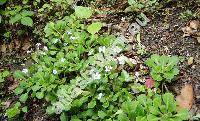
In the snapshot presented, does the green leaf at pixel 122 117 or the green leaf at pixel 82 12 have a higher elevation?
the green leaf at pixel 82 12

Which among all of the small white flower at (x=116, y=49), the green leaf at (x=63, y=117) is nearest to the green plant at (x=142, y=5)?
the small white flower at (x=116, y=49)

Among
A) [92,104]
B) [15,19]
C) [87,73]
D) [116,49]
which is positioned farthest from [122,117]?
[15,19]

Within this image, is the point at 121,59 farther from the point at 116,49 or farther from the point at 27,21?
the point at 27,21

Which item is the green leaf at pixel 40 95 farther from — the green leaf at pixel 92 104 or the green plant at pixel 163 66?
the green plant at pixel 163 66

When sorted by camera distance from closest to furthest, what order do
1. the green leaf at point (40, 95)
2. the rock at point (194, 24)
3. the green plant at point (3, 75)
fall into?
the green leaf at point (40, 95) < the rock at point (194, 24) < the green plant at point (3, 75)

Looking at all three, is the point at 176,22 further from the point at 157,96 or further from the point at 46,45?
the point at 46,45

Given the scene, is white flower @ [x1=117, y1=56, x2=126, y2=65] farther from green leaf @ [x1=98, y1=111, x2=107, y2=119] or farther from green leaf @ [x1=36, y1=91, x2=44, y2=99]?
green leaf @ [x1=36, y1=91, x2=44, y2=99]

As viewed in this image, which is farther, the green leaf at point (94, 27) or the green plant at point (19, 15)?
the green plant at point (19, 15)
